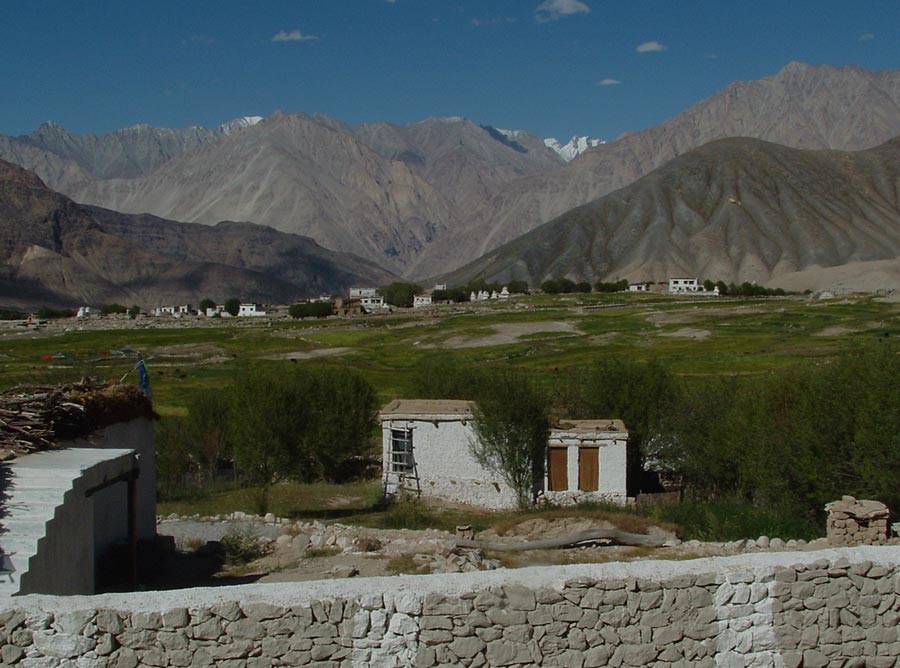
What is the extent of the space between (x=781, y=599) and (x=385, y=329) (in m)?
113

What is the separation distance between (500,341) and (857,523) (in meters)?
83.9

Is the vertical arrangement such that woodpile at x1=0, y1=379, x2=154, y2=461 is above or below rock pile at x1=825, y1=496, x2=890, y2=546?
above

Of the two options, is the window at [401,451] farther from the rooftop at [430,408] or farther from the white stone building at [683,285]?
the white stone building at [683,285]

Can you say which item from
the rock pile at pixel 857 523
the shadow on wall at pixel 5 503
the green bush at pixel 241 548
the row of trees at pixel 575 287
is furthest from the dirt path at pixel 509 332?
the shadow on wall at pixel 5 503

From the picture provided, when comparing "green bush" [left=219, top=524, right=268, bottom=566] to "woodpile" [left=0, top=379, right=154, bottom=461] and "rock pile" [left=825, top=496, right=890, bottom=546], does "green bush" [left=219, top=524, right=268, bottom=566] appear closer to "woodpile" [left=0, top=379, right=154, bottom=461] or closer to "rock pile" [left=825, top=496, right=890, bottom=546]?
"woodpile" [left=0, top=379, right=154, bottom=461]

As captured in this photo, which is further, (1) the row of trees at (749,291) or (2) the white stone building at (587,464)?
(1) the row of trees at (749,291)

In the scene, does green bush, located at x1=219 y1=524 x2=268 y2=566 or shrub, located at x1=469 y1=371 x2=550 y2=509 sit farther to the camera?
shrub, located at x1=469 y1=371 x2=550 y2=509

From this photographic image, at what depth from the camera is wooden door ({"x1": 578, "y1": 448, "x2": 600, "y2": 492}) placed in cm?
3142

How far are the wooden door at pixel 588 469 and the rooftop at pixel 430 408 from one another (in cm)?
430

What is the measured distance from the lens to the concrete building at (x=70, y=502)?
991 cm

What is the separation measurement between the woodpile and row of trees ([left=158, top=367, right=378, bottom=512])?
1661 centimetres

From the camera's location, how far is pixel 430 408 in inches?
1334

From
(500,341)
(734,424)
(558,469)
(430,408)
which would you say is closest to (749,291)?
(500,341)

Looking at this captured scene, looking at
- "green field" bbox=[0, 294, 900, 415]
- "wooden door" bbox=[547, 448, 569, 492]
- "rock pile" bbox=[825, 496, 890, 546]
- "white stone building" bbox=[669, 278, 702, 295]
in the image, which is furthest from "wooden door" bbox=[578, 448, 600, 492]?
"white stone building" bbox=[669, 278, 702, 295]
